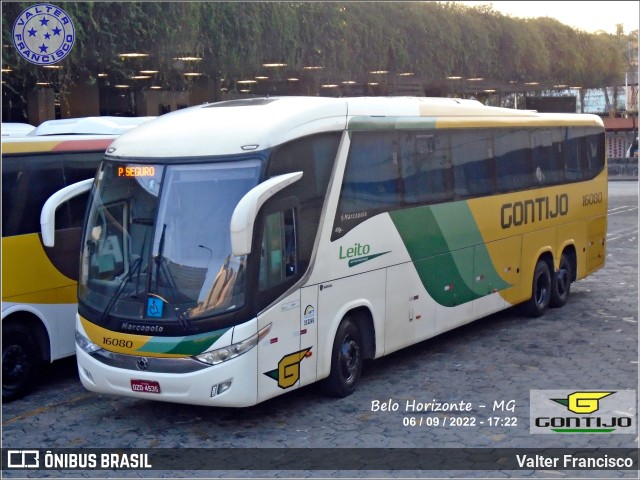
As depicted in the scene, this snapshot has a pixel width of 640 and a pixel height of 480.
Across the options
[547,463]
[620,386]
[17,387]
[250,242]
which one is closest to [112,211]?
[250,242]

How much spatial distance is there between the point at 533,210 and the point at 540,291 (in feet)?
4.29

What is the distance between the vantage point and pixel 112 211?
955 centimetres

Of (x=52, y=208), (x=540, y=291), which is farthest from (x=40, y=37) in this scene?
(x=540, y=291)

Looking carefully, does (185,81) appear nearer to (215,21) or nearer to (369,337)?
(215,21)

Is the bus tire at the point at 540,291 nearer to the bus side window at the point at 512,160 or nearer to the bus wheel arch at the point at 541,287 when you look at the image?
the bus wheel arch at the point at 541,287

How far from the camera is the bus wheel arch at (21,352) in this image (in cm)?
1045

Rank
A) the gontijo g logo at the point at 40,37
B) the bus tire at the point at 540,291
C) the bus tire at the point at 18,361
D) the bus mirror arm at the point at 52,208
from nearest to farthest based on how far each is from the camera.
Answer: the bus mirror arm at the point at 52,208, the bus tire at the point at 18,361, the gontijo g logo at the point at 40,37, the bus tire at the point at 540,291

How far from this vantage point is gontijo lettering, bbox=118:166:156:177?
9.36 meters

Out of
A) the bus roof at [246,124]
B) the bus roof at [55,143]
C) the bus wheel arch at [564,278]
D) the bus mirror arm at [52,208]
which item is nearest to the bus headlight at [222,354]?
the bus roof at [246,124]

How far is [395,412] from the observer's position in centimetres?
976

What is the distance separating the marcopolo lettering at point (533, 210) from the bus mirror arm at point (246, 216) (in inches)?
222

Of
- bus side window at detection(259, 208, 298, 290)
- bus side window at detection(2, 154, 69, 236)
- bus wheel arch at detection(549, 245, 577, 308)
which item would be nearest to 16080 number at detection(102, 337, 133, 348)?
bus side window at detection(259, 208, 298, 290)

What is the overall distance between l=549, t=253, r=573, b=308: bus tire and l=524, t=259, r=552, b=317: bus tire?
0.66 feet

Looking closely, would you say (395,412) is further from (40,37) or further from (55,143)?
(40,37)
